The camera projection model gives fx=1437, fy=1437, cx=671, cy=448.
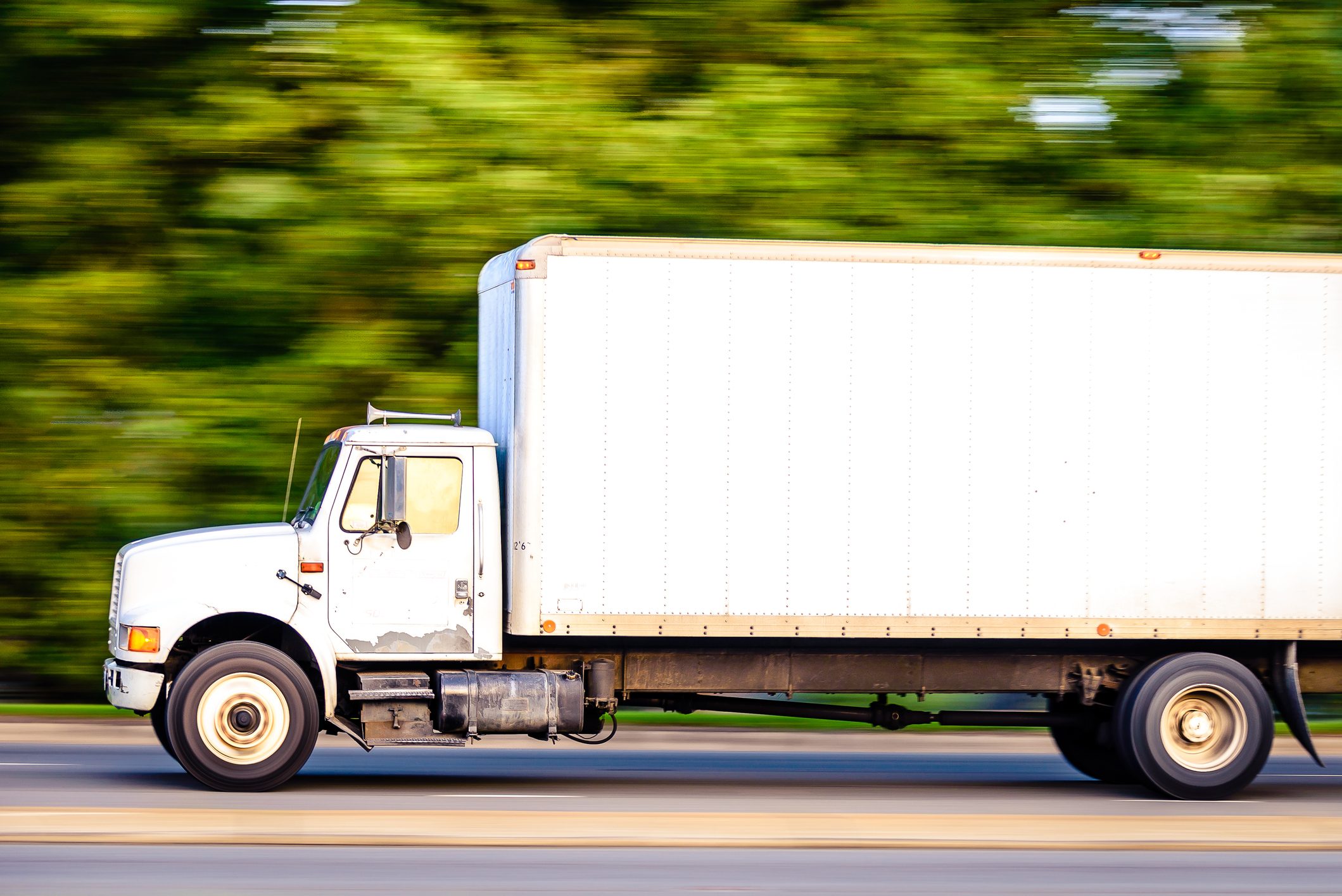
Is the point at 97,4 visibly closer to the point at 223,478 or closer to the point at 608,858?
the point at 223,478

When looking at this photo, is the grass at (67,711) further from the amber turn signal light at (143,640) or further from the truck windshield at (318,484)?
the truck windshield at (318,484)

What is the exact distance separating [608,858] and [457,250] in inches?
339

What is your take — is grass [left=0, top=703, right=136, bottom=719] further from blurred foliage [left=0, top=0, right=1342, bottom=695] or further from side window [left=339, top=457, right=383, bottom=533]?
side window [left=339, top=457, right=383, bottom=533]

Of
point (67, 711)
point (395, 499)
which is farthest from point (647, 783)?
point (67, 711)

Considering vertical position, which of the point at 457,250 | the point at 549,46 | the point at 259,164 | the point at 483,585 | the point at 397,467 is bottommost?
the point at 483,585

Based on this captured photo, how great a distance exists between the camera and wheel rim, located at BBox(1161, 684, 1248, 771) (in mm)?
9930

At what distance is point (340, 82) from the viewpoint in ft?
50.0

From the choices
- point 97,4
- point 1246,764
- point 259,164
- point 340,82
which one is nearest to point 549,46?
point 340,82

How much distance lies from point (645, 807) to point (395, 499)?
8.49 ft

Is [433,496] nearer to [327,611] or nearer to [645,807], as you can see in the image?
[327,611]

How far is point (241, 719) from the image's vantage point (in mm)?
9258

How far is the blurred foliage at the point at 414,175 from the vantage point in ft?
48.7

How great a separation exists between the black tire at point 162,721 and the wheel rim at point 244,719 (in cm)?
29

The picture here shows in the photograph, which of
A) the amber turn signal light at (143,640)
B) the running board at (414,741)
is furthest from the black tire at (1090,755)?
the amber turn signal light at (143,640)
